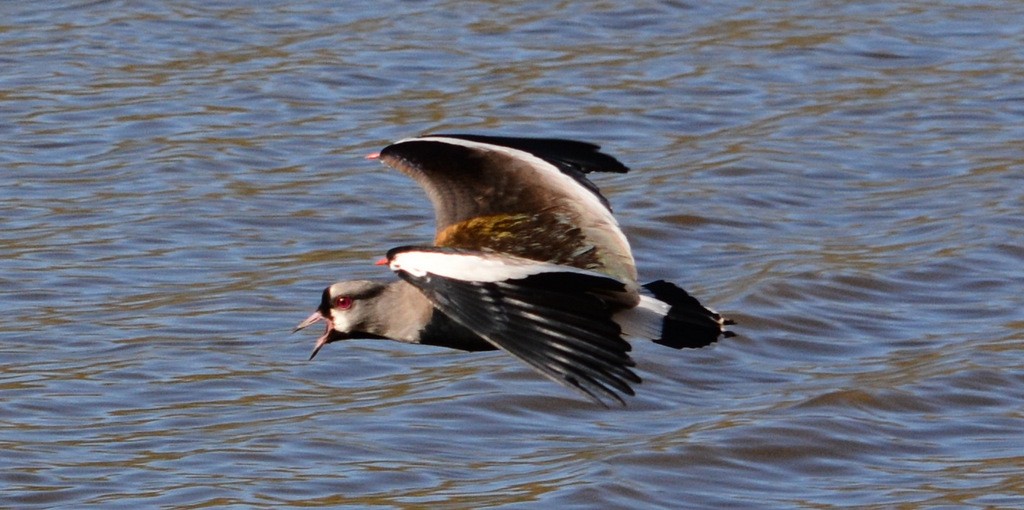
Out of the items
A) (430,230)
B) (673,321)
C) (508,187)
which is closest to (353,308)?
(508,187)

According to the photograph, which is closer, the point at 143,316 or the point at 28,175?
the point at 143,316

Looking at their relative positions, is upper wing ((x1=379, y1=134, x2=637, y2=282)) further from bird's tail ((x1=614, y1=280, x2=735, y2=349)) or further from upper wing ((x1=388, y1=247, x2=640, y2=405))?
upper wing ((x1=388, y1=247, x2=640, y2=405))

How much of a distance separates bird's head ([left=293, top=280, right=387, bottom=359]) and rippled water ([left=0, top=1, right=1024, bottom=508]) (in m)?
0.85

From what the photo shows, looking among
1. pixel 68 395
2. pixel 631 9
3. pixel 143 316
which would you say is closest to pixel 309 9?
pixel 631 9

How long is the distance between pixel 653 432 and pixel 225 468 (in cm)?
173

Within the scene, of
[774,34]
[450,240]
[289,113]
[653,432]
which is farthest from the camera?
[774,34]

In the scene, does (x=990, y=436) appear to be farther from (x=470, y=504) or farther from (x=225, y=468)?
(x=225, y=468)

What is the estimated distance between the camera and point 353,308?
681 cm

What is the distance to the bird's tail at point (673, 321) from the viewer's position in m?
6.27

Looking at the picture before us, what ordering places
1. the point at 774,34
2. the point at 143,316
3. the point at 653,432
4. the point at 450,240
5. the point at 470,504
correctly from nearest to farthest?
1. the point at 450,240
2. the point at 470,504
3. the point at 653,432
4. the point at 143,316
5. the point at 774,34

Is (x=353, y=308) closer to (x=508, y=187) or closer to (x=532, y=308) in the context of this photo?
(x=508, y=187)

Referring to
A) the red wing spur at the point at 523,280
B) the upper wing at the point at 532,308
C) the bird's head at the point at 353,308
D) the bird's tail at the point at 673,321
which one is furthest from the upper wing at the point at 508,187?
the upper wing at the point at 532,308

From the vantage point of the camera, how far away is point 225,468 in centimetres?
765

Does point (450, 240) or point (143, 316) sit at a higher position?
point (450, 240)
